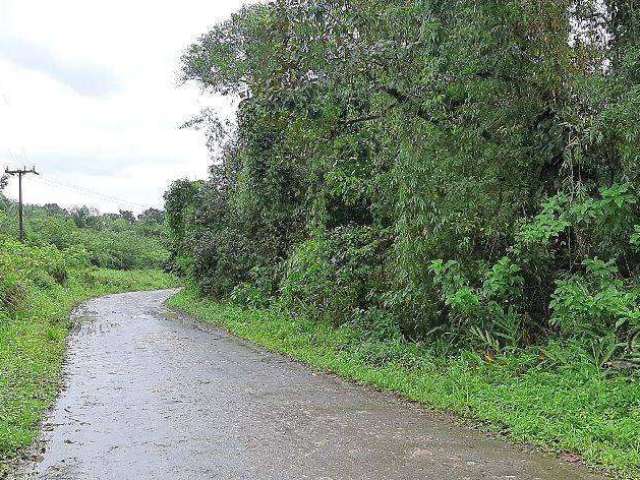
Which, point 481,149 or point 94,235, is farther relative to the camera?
point 94,235

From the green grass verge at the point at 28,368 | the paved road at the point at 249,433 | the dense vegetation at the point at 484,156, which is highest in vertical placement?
the dense vegetation at the point at 484,156

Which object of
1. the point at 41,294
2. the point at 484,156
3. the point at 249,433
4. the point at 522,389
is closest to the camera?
the point at 249,433

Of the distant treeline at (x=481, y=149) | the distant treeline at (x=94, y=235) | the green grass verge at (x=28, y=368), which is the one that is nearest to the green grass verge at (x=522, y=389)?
the distant treeline at (x=481, y=149)

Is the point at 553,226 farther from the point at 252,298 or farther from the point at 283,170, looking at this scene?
the point at 252,298

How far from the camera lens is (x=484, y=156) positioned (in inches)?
324

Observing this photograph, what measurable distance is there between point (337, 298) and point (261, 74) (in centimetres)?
445

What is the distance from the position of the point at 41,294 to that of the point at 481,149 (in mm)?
16633

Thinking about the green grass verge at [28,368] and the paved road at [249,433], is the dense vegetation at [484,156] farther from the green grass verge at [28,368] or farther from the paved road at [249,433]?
the green grass verge at [28,368]

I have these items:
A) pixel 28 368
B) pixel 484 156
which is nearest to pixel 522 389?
pixel 484 156

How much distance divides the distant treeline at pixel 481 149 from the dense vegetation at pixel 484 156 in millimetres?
22

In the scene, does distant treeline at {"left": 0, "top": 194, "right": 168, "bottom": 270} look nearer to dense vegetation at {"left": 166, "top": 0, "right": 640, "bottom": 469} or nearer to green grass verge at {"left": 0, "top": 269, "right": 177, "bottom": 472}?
green grass verge at {"left": 0, "top": 269, "right": 177, "bottom": 472}

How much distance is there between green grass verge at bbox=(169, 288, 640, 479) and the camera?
4949 mm

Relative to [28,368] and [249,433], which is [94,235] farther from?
[249,433]

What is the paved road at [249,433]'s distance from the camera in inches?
184
